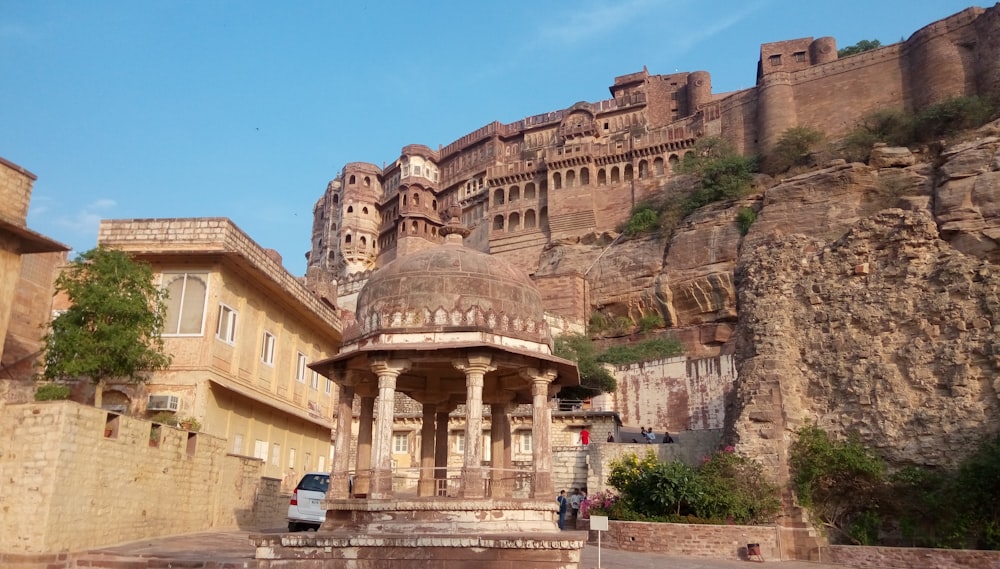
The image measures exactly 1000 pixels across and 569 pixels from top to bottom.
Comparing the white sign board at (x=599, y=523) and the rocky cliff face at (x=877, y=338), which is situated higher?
the rocky cliff face at (x=877, y=338)

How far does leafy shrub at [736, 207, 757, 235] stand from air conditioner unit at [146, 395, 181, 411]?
103 ft

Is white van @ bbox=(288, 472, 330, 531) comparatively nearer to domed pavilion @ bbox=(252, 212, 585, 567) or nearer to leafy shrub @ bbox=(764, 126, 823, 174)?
domed pavilion @ bbox=(252, 212, 585, 567)

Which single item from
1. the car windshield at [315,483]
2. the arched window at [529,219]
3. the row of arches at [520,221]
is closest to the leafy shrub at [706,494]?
the car windshield at [315,483]

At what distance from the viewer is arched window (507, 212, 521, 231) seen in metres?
63.2

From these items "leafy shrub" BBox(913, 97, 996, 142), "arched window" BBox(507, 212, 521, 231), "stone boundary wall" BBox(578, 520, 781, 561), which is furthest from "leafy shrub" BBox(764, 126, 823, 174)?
"stone boundary wall" BBox(578, 520, 781, 561)

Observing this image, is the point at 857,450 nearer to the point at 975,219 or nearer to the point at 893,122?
the point at 975,219

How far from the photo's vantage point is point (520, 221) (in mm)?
63062

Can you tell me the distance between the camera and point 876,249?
1953 cm

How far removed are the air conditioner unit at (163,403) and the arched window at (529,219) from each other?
4596 cm

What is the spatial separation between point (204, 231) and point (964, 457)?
17.4 m

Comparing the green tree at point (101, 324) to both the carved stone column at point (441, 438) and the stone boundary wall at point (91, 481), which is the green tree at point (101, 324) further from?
the carved stone column at point (441, 438)

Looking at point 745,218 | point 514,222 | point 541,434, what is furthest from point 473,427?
point 514,222

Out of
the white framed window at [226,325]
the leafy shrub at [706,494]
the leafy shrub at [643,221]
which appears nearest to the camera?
the leafy shrub at [706,494]

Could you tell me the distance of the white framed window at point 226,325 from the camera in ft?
63.5
